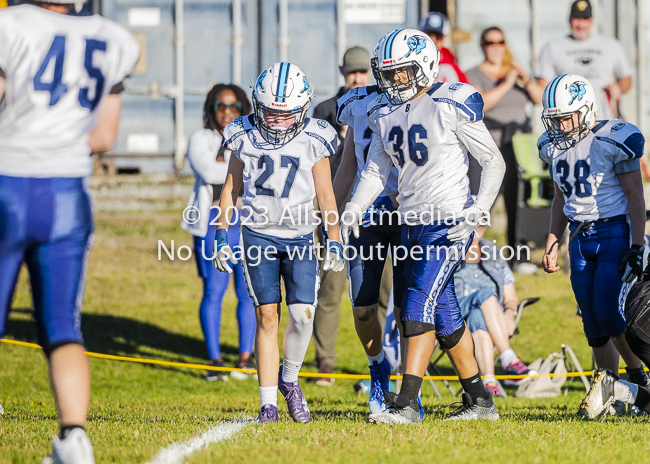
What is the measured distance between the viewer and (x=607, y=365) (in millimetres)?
5680

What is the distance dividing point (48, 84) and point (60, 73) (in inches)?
2.5

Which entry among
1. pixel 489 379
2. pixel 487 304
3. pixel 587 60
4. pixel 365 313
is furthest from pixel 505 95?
pixel 365 313

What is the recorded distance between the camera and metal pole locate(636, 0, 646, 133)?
13094 millimetres

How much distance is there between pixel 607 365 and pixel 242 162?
265cm

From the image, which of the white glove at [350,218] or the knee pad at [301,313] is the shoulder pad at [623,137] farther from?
the knee pad at [301,313]

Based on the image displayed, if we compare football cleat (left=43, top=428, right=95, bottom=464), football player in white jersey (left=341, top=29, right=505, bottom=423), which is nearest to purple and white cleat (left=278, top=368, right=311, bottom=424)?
football player in white jersey (left=341, top=29, right=505, bottom=423)

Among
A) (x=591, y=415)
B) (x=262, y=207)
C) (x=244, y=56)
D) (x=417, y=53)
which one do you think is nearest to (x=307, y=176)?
(x=262, y=207)

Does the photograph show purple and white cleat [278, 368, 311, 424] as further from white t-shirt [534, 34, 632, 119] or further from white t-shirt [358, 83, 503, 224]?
white t-shirt [534, 34, 632, 119]

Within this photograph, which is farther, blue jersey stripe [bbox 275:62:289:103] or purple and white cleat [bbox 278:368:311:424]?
purple and white cleat [bbox 278:368:311:424]

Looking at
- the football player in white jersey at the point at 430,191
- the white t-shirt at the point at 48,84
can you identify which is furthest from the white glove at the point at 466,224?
the white t-shirt at the point at 48,84

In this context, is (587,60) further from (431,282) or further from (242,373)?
(431,282)

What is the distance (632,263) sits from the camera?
5.15 metres

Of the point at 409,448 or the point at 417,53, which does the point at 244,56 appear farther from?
Result: the point at 409,448

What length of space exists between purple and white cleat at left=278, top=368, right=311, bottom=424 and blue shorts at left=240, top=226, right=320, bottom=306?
51cm
